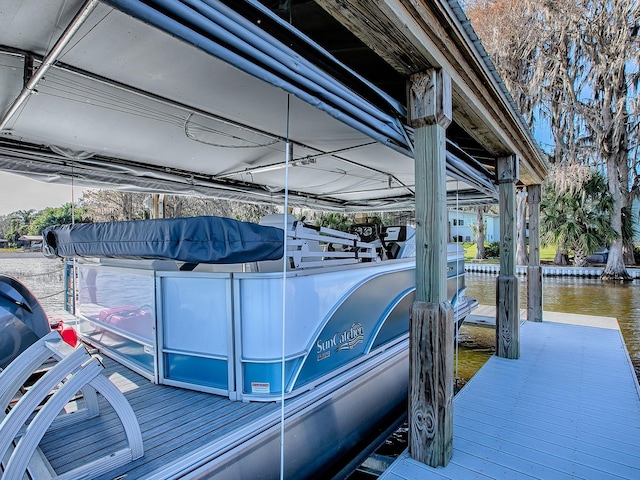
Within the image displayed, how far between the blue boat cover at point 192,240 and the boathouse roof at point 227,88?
840 mm

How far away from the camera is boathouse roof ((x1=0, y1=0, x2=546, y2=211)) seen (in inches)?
61.9

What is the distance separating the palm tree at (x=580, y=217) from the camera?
14.1 m

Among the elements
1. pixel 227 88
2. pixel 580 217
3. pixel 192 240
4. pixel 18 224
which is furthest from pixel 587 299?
pixel 18 224

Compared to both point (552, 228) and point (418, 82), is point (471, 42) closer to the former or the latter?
point (418, 82)

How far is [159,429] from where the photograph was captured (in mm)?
2035

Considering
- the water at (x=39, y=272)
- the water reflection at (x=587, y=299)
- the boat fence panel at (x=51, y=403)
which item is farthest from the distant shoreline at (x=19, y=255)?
the water reflection at (x=587, y=299)

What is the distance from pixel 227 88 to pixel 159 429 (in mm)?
2200

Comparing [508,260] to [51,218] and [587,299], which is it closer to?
[587,299]

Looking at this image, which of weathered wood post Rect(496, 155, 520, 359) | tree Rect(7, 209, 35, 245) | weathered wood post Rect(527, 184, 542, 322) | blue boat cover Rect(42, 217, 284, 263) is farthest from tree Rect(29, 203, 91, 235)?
weathered wood post Rect(527, 184, 542, 322)

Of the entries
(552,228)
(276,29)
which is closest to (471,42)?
(276,29)

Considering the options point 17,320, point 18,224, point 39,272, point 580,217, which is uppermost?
point 580,217

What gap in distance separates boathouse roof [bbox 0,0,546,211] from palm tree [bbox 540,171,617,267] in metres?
11.9

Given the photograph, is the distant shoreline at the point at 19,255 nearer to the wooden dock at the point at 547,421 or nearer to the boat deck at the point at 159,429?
the boat deck at the point at 159,429

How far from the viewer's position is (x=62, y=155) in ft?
12.3
